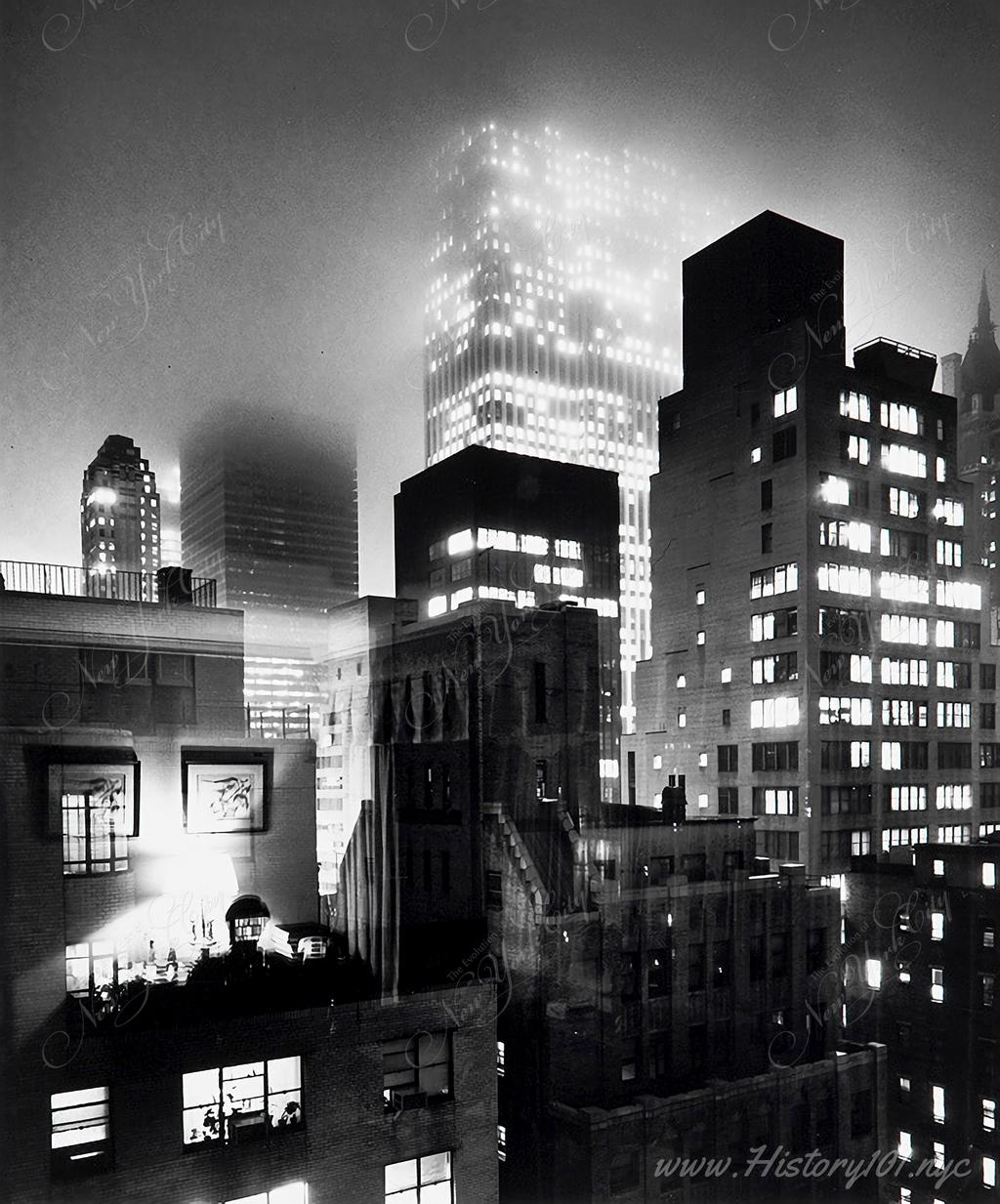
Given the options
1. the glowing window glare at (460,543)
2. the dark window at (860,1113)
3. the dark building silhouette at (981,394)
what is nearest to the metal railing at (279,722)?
the dark building silhouette at (981,394)

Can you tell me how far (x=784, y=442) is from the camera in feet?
83.3

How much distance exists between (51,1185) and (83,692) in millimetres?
4791

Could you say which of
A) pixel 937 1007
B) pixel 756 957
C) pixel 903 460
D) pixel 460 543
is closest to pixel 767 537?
pixel 903 460

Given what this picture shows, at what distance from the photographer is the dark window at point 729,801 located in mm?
25250

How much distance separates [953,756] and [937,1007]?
8674mm

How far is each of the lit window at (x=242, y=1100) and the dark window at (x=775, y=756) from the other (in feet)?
59.1

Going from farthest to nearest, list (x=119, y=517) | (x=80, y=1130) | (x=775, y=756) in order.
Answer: (x=775, y=756)
(x=119, y=517)
(x=80, y=1130)

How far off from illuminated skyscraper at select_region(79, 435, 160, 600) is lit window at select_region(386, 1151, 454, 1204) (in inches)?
265

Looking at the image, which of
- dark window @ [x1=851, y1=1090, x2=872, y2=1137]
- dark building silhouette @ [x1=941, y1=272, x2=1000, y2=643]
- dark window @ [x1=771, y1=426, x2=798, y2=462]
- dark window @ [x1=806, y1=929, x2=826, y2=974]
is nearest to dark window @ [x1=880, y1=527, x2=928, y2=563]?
dark window @ [x1=771, y1=426, x2=798, y2=462]

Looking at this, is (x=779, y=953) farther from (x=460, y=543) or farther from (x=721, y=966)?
(x=460, y=543)

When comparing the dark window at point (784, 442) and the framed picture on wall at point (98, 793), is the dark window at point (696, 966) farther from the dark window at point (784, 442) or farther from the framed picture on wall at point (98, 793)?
the dark window at point (784, 442)

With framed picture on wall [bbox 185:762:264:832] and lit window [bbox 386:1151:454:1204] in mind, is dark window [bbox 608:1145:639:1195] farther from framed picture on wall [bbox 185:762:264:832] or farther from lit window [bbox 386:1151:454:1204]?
framed picture on wall [bbox 185:762:264:832]

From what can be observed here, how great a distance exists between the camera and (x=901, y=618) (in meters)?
25.5

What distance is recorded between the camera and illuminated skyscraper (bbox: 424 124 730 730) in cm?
983
